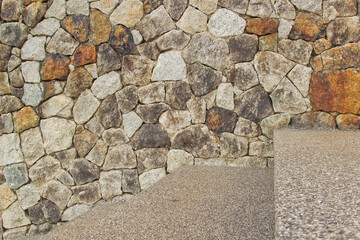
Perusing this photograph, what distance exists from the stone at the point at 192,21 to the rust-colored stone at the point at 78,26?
935 mm

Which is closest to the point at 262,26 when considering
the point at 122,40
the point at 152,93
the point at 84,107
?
the point at 152,93

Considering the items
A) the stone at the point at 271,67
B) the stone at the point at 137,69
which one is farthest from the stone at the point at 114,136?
the stone at the point at 271,67

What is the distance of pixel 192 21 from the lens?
2795mm

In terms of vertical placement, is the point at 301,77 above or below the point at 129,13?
below

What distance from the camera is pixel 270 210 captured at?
1.68m

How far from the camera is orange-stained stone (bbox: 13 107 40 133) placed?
10.2 feet

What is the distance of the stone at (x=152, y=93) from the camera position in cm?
288

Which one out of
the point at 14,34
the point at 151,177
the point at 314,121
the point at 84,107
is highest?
the point at 14,34

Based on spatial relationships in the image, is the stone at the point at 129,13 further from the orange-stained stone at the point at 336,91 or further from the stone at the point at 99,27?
the orange-stained stone at the point at 336,91

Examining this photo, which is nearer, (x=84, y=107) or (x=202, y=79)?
(x=202, y=79)

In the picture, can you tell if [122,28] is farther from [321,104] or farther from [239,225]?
[239,225]

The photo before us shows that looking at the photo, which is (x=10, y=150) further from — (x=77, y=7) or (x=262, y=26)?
(x=262, y=26)

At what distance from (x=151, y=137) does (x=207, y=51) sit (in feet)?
3.11

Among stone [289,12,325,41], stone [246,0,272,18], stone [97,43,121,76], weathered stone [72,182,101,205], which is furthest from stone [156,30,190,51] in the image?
weathered stone [72,182,101,205]
